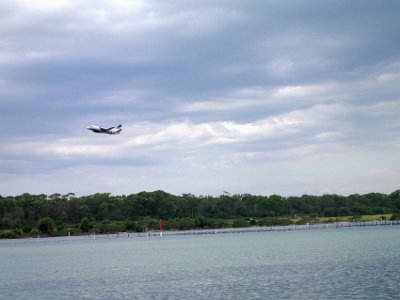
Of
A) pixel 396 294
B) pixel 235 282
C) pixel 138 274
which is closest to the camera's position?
pixel 396 294

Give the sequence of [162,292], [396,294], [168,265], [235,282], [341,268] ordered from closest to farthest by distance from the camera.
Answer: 1. [396,294]
2. [162,292]
3. [235,282]
4. [341,268]
5. [168,265]

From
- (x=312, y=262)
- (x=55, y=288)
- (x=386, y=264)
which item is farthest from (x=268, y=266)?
(x=55, y=288)

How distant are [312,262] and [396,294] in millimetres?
31249

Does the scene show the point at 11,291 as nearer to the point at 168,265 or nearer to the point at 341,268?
the point at 168,265

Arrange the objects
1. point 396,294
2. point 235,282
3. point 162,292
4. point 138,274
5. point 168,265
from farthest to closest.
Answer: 1. point 168,265
2. point 138,274
3. point 235,282
4. point 162,292
5. point 396,294

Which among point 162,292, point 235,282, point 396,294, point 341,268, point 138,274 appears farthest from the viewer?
point 138,274

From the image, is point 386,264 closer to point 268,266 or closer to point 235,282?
point 268,266

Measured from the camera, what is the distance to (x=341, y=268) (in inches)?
2630

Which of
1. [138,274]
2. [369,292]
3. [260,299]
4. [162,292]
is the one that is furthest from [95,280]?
[369,292]

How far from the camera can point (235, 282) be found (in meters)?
58.1

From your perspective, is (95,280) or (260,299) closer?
(260,299)

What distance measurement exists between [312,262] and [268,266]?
256 inches

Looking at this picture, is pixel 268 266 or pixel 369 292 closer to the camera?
pixel 369 292

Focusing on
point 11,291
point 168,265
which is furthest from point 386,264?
point 11,291
